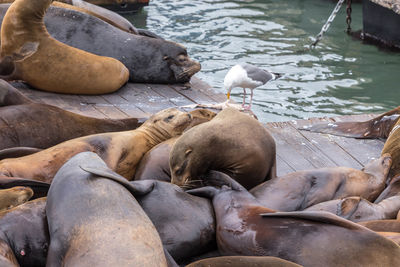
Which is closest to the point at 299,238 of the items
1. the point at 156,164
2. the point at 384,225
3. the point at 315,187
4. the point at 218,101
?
the point at 384,225

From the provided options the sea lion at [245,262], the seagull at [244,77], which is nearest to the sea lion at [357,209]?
the sea lion at [245,262]

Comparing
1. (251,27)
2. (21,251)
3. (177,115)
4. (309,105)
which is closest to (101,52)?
(177,115)

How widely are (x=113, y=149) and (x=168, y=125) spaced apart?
1.91ft

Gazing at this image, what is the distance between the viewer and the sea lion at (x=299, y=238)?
2.59 metres

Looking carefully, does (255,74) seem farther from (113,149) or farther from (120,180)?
(120,180)

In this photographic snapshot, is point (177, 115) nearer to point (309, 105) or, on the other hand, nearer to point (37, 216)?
point (37, 216)

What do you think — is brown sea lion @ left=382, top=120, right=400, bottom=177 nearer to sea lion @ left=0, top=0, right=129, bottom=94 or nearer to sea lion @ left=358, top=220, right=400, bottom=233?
sea lion @ left=358, top=220, right=400, bottom=233

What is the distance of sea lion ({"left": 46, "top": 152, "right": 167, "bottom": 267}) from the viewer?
2309mm

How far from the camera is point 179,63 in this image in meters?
6.52

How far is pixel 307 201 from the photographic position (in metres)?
3.46

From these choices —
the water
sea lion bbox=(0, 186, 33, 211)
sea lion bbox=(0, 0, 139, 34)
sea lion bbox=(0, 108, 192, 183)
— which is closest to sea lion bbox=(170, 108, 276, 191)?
sea lion bbox=(0, 108, 192, 183)

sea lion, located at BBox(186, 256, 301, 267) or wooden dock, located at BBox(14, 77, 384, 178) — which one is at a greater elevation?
sea lion, located at BBox(186, 256, 301, 267)

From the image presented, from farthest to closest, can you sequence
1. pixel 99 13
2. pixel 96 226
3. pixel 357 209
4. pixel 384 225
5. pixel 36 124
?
1. pixel 99 13
2. pixel 36 124
3. pixel 357 209
4. pixel 384 225
5. pixel 96 226

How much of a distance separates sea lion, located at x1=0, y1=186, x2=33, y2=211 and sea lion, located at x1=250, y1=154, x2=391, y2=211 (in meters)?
1.22
